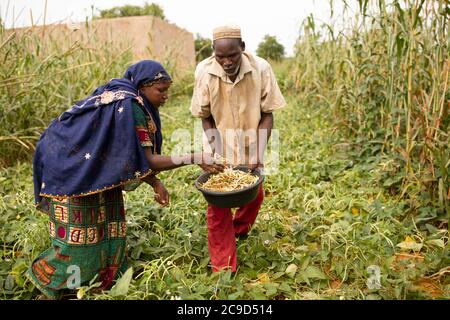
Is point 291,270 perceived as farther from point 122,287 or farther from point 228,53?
point 228,53

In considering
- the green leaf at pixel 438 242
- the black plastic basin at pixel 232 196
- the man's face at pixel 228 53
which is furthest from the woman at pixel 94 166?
the green leaf at pixel 438 242

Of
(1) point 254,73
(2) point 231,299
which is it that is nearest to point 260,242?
(2) point 231,299

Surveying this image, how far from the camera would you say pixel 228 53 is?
2041 mm

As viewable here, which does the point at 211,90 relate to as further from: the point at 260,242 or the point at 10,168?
the point at 10,168

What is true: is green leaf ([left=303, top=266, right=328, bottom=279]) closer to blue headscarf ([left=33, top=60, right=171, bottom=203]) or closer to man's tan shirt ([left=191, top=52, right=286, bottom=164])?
man's tan shirt ([left=191, top=52, right=286, bottom=164])

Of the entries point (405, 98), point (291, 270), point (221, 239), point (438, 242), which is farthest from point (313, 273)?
point (405, 98)

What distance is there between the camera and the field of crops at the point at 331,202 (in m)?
2.06

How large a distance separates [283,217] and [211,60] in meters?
1.21

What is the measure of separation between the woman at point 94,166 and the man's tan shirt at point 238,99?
1.21ft

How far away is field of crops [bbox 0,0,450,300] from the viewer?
206 centimetres

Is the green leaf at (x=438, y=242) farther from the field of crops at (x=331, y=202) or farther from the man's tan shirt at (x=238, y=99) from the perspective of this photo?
the man's tan shirt at (x=238, y=99)

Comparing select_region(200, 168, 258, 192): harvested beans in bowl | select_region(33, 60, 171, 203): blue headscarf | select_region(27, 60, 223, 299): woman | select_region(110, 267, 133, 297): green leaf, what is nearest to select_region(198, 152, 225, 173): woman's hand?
select_region(27, 60, 223, 299): woman

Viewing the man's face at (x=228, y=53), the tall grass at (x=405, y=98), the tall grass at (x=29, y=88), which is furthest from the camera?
the tall grass at (x=29, y=88)

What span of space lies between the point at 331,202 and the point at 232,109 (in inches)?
46.1
